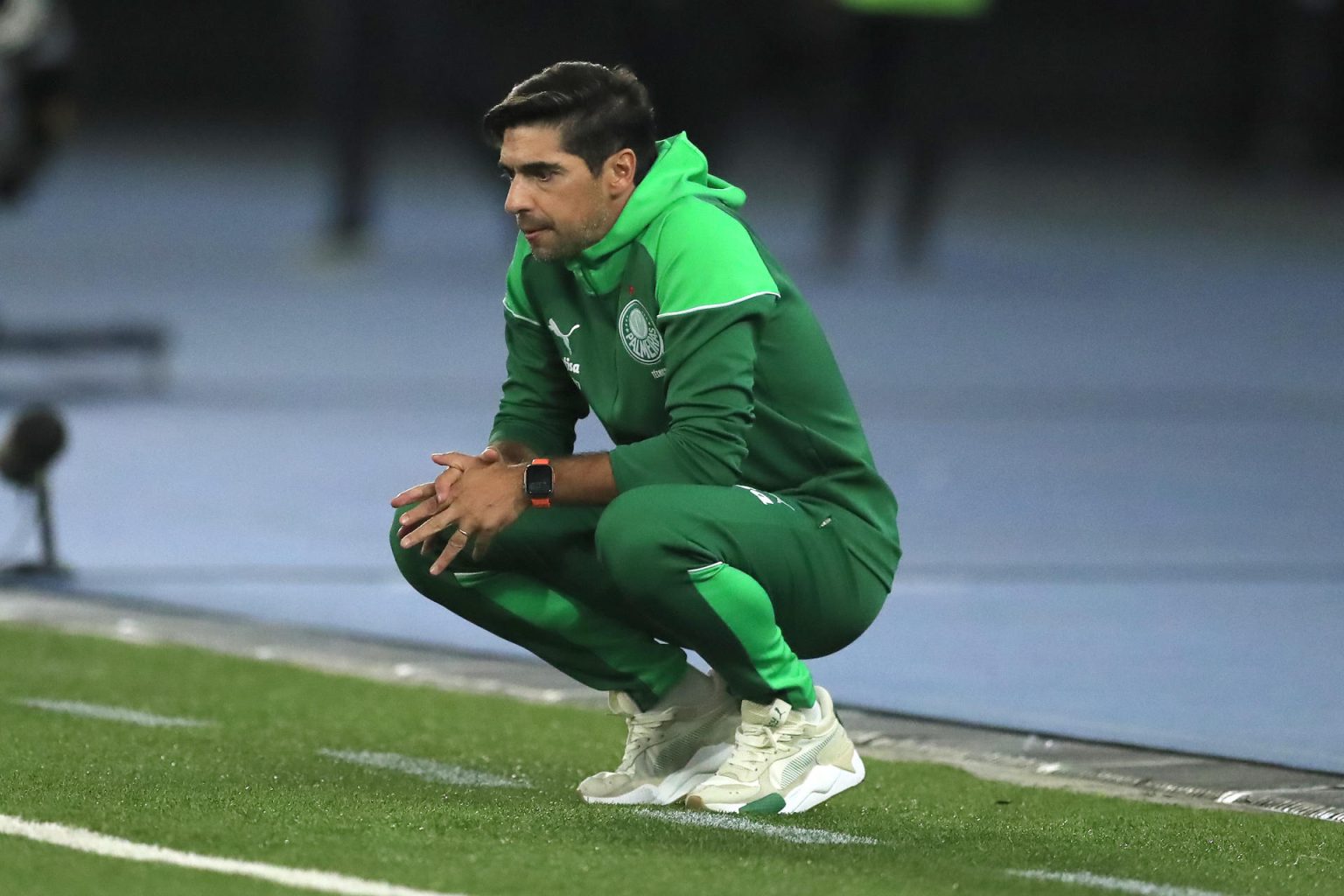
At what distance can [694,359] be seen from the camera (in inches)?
169

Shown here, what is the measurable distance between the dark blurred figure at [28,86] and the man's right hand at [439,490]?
7752mm

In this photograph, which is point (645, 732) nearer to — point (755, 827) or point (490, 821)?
point (755, 827)

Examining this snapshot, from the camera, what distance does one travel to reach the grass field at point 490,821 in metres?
3.82

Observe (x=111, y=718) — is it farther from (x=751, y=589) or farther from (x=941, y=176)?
(x=941, y=176)

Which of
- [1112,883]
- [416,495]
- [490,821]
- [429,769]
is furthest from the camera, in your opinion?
[429,769]

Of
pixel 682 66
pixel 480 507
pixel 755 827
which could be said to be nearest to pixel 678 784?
pixel 755 827

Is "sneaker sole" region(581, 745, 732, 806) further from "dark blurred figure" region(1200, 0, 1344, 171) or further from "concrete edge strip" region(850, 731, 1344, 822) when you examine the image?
"dark blurred figure" region(1200, 0, 1344, 171)

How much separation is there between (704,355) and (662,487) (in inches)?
9.6

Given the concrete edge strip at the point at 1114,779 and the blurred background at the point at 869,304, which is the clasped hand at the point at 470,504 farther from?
the blurred background at the point at 869,304

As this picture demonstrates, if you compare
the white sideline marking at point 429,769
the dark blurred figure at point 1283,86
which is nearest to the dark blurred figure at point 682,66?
the dark blurred figure at point 1283,86

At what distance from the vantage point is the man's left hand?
14.3 feet

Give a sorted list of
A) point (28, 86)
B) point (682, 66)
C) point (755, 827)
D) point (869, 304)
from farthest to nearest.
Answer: point (682, 66)
point (869, 304)
point (28, 86)
point (755, 827)

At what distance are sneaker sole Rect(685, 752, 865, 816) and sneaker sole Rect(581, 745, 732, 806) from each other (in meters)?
0.06

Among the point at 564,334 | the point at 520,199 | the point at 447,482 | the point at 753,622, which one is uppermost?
the point at 520,199
